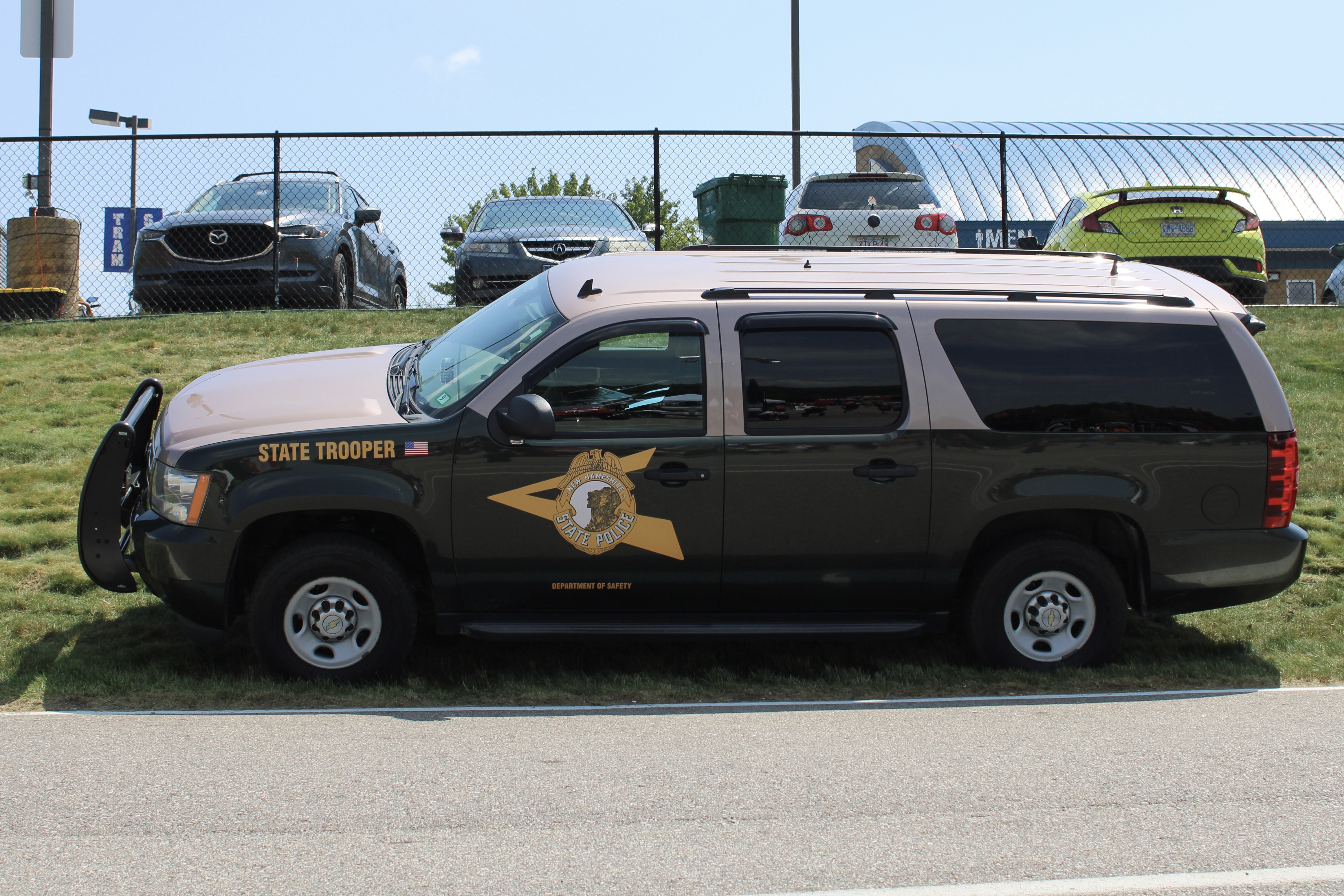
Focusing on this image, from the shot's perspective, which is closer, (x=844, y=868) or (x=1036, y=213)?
(x=844, y=868)

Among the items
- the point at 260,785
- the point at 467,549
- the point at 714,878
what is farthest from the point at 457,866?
the point at 467,549

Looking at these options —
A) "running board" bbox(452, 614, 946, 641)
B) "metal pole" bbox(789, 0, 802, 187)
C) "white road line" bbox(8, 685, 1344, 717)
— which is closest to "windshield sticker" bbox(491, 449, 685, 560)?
"running board" bbox(452, 614, 946, 641)

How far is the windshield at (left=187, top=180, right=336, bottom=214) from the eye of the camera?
43.5 feet

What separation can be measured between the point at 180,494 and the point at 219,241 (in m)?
8.32

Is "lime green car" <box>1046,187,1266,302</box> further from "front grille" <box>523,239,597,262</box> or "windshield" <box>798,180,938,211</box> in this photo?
"front grille" <box>523,239,597,262</box>

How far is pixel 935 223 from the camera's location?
13812mm

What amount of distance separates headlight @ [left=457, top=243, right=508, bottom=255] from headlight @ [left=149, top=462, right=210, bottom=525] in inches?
320

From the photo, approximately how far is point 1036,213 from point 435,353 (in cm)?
3448

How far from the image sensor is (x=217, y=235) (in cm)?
1278

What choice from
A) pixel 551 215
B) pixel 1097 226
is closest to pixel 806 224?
pixel 551 215

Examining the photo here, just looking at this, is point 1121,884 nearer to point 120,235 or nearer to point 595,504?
point 595,504

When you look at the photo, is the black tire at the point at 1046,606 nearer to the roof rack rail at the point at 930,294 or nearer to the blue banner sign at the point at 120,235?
the roof rack rail at the point at 930,294

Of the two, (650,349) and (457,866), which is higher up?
(650,349)

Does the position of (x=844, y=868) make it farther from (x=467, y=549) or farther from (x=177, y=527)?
(x=177, y=527)
